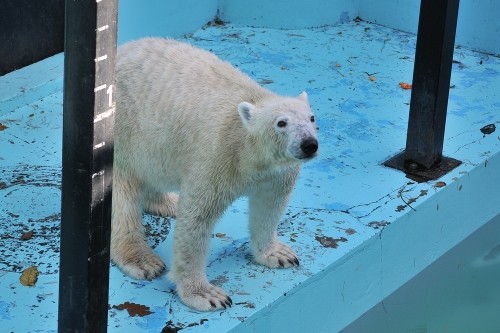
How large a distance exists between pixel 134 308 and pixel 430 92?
1796mm

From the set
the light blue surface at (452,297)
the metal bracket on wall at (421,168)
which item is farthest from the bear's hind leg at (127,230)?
the metal bracket on wall at (421,168)

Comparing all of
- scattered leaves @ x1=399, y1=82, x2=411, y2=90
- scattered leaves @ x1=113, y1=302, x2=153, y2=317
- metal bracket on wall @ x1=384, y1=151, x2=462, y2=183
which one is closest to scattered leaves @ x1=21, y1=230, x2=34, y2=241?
scattered leaves @ x1=113, y1=302, x2=153, y2=317

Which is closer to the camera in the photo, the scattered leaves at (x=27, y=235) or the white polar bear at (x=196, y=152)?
the white polar bear at (x=196, y=152)

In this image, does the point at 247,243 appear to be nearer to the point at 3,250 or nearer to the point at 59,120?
the point at 3,250

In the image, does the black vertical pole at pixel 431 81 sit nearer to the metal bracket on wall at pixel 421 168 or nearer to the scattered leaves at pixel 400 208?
the metal bracket on wall at pixel 421 168

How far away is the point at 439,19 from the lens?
4250 millimetres

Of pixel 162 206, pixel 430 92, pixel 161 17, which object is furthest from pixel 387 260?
pixel 161 17

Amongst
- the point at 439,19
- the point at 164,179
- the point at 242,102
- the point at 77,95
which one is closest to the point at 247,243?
the point at 164,179

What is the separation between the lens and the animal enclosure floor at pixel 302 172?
348cm

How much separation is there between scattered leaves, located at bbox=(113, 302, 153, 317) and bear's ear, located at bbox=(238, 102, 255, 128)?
74 cm

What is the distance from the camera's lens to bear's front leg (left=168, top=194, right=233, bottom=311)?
3.35m

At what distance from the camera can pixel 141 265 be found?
3617mm

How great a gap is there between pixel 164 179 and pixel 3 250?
691 millimetres

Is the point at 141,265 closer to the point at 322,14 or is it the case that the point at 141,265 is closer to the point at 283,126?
the point at 283,126
